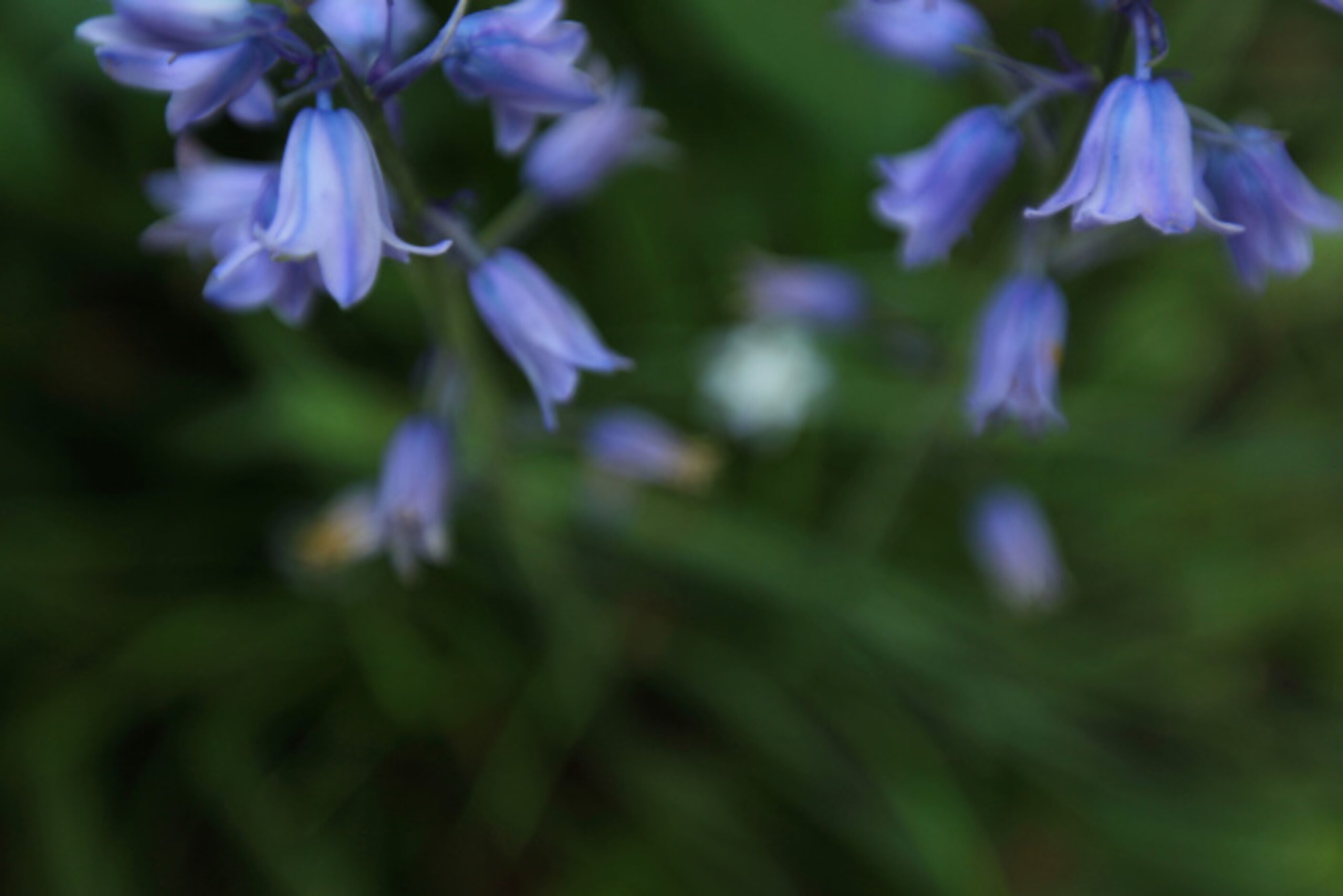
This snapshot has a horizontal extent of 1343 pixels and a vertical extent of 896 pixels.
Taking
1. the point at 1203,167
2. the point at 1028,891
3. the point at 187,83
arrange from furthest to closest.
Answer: the point at 1028,891, the point at 1203,167, the point at 187,83

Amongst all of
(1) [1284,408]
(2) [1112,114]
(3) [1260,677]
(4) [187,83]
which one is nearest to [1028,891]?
(3) [1260,677]

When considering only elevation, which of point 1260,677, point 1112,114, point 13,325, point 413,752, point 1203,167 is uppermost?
point 1112,114

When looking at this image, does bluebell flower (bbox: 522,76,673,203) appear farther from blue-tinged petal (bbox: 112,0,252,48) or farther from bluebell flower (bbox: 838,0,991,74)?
blue-tinged petal (bbox: 112,0,252,48)

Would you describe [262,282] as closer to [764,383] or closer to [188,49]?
[188,49]

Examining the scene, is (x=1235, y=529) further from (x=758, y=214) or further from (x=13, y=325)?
(x=13, y=325)

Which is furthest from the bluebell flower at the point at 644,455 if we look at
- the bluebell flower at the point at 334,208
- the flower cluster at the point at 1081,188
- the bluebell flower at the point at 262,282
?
the bluebell flower at the point at 334,208

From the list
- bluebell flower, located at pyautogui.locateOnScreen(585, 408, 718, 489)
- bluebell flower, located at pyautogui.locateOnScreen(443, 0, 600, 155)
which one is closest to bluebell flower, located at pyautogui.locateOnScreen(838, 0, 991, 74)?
bluebell flower, located at pyautogui.locateOnScreen(443, 0, 600, 155)

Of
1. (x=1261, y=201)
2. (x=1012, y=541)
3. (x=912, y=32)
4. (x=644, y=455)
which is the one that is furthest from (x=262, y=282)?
(x=1012, y=541)
